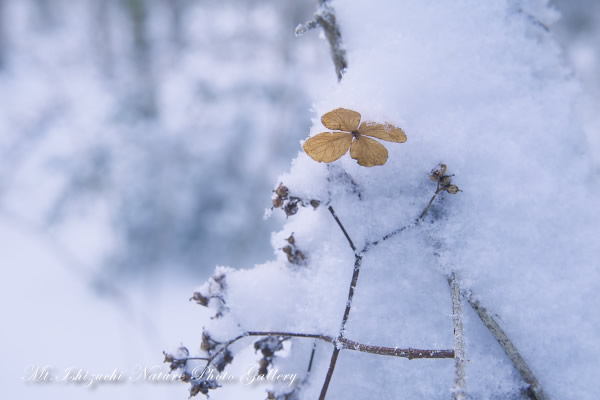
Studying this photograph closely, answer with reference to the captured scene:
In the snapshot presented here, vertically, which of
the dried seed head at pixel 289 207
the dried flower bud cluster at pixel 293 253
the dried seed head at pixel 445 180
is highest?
the dried seed head at pixel 445 180

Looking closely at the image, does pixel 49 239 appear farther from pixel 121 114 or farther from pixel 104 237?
pixel 121 114

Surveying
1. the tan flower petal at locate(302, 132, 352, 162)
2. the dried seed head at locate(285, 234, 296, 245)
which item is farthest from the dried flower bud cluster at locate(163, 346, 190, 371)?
the tan flower petal at locate(302, 132, 352, 162)

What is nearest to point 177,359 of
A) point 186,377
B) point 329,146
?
point 186,377

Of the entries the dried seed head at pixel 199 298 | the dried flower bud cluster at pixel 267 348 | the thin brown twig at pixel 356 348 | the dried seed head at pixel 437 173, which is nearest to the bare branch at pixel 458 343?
the thin brown twig at pixel 356 348

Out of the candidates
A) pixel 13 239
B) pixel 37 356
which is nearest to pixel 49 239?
pixel 13 239

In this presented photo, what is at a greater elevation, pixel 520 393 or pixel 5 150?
pixel 5 150

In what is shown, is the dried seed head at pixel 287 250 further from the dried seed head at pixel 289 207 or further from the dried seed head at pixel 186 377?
the dried seed head at pixel 186 377
